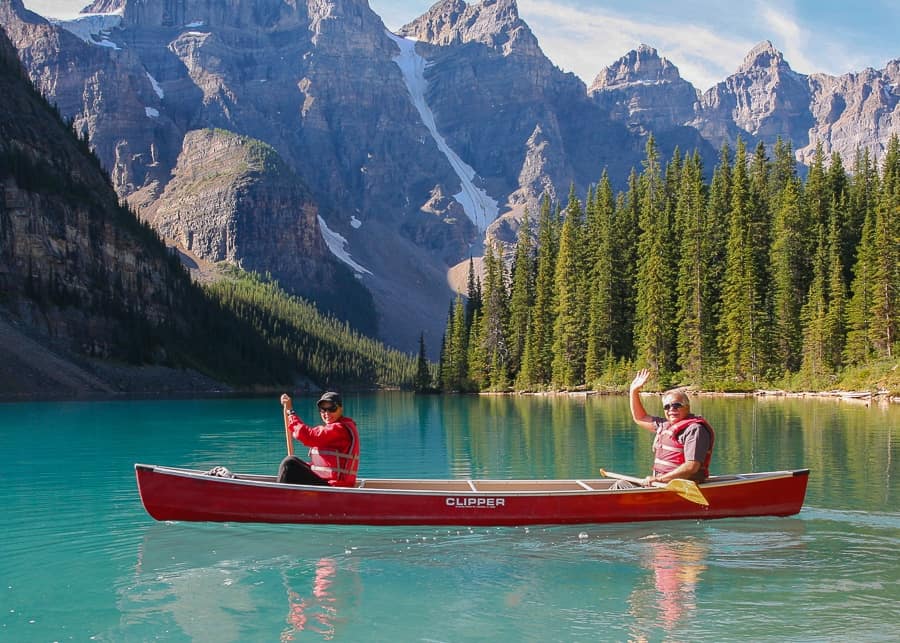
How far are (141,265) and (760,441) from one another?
135654 mm

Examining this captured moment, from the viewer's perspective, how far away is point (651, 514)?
18.7m

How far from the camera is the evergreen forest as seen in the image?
6694 cm

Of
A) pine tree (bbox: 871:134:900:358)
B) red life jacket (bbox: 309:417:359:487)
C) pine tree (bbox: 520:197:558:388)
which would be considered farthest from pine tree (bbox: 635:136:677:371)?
red life jacket (bbox: 309:417:359:487)

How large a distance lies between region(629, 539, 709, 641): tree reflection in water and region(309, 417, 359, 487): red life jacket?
677 cm

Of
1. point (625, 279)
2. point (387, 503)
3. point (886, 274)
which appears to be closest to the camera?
point (387, 503)

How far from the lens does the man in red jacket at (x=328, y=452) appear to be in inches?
718

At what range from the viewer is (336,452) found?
18781mm

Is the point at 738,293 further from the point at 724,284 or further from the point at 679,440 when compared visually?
the point at 679,440

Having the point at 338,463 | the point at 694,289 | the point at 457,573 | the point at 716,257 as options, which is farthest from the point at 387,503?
the point at 716,257

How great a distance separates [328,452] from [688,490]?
8099 millimetres

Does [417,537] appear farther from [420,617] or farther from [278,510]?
[420,617]

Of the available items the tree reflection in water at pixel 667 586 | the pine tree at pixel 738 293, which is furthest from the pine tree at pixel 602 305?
the tree reflection in water at pixel 667 586

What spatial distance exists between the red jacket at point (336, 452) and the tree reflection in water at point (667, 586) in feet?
22.3

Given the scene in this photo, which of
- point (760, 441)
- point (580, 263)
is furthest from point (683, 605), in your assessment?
point (580, 263)
